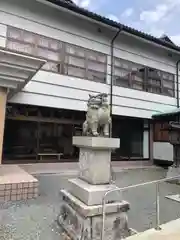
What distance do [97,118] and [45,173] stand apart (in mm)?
6253

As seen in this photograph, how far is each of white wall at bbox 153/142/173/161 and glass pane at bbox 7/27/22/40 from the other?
9469mm

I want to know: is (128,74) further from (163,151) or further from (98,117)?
(98,117)

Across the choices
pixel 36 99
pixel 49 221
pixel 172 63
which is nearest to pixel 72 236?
pixel 49 221

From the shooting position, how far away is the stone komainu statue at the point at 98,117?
3754 millimetres

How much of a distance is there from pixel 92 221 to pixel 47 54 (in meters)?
8.10

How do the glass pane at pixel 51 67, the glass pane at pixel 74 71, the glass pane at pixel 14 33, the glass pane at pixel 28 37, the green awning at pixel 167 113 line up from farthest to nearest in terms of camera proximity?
the green awning at pixel 167 113 → the glass pane at pixel 74 71 → the glass pane at pixel 51 67 → the glass pane at pixel 28 37 → the glass pane at pixel 14 33

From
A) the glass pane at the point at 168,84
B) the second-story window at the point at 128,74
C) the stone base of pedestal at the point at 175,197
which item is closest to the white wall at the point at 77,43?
the second-story window at the point at 128,74

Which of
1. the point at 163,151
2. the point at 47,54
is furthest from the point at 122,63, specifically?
the point at 163,151

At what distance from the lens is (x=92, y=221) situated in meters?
3.31

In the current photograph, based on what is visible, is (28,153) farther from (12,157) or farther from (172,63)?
(172,63)

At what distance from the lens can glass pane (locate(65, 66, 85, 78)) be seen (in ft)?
33.8

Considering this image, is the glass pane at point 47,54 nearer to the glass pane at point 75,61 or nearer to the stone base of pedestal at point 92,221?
the glass pane at point 75,61

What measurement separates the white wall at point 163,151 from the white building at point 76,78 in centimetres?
6

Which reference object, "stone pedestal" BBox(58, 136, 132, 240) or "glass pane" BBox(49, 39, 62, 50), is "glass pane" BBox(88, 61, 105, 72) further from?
"stone pedestal" BBox(58, 136, 132, 240)
